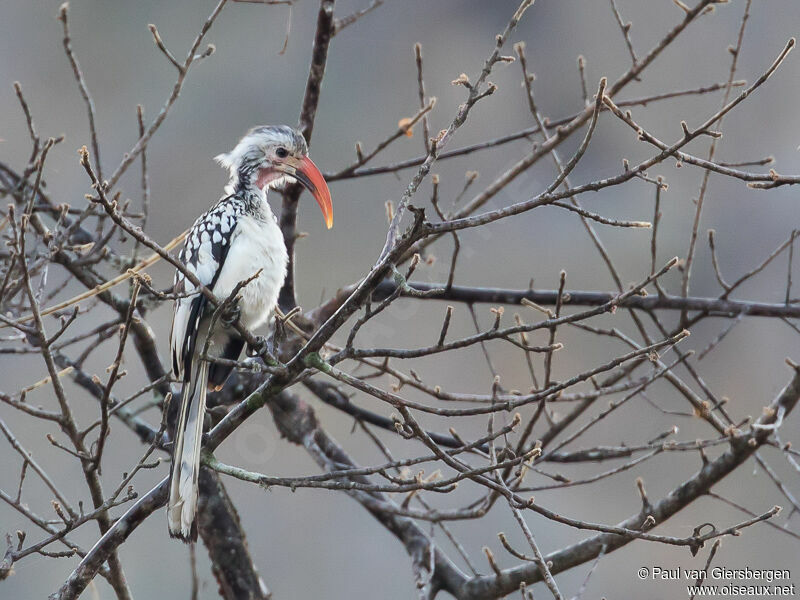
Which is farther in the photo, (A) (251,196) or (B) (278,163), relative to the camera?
(B) (278,163)

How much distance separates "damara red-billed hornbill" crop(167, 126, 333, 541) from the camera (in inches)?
90.3

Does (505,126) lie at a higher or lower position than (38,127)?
lower

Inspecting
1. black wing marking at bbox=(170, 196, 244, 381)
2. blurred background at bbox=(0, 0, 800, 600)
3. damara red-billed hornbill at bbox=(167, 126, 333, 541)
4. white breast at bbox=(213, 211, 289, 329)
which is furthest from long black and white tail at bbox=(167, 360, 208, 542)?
blurred background at bbox=(0, 0, 800, 600)

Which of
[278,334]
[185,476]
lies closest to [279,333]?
[278,334]

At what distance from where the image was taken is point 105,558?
192cm

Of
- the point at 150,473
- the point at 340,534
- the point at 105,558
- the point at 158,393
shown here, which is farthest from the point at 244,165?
the point at 340,534

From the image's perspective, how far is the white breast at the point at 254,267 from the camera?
2602 millimetres

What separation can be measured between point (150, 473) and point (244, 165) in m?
5.14

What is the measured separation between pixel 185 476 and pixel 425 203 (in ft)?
21.8

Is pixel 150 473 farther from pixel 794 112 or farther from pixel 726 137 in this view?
pixel 794 112

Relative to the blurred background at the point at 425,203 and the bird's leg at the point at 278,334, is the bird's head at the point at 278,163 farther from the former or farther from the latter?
the blurred background at the point at 425,203

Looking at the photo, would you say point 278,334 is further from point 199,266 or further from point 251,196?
point 251,196

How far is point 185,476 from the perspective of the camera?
201cm

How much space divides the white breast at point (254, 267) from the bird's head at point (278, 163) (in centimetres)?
38
